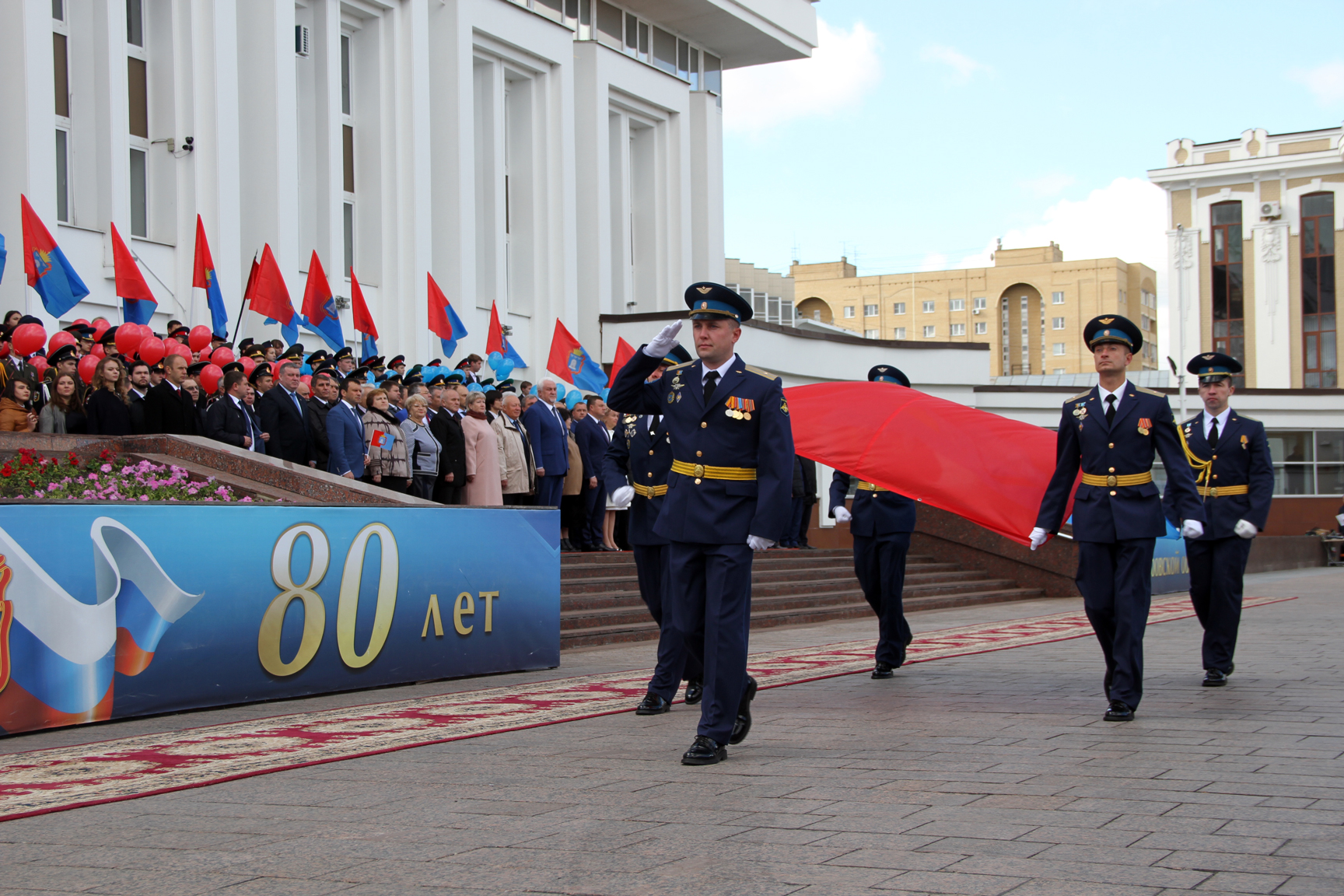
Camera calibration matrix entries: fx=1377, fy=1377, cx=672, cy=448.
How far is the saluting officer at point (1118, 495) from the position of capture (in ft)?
25.6

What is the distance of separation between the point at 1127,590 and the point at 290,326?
556 inches

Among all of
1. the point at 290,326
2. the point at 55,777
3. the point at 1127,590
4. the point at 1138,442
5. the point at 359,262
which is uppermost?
the point at 359,262

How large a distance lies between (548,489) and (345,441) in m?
3.37

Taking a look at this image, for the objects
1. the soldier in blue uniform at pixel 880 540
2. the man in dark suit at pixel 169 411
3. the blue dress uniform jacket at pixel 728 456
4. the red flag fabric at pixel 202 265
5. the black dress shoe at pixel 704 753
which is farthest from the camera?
the red flag fabric at pixel 202 265

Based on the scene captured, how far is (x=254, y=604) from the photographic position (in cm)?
869

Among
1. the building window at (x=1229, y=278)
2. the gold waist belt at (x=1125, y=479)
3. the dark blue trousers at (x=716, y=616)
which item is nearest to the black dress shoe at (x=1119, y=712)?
the gold waist belt at (x=1125, y=479)

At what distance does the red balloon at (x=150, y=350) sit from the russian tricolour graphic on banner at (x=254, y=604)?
583 centimetres

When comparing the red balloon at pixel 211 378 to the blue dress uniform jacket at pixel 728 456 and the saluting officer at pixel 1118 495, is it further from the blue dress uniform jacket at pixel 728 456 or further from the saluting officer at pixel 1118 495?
the saluting officer at pixel 1118 495

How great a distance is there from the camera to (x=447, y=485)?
15.4m

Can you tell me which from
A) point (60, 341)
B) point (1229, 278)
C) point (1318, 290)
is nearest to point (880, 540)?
point (60, 341)

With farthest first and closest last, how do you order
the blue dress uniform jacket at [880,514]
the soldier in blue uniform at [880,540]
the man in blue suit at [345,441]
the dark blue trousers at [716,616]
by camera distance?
the man in blue suit at [345,441], the blue dress uniform jacket at [880,514], the soldier in blue uniform at [880,540], the dark blue trousers at [716,616]

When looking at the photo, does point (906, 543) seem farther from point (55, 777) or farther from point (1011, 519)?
point (55, 777)

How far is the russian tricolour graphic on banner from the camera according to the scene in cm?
762

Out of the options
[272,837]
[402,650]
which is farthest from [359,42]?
[272,837]
